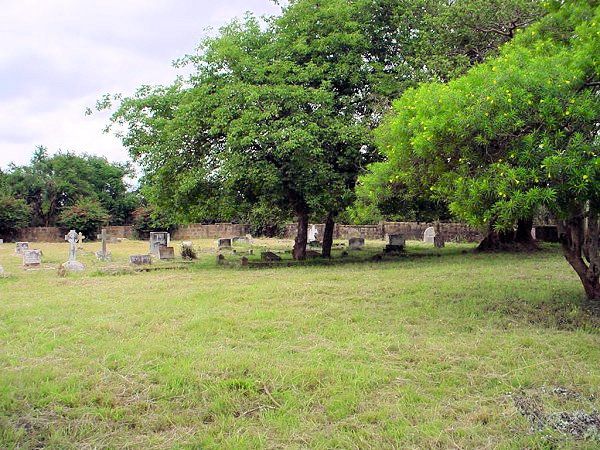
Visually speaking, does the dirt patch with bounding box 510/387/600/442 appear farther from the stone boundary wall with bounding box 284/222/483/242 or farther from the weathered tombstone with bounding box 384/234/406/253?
the stone boundary wall with bounding box 284/222/483/242

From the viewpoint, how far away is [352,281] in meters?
11.3

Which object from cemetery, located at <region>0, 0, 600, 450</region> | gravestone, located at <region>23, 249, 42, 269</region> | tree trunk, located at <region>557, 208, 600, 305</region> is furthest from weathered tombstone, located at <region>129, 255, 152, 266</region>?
tree trunk, located at <region>557, 208, 600, 305</region>

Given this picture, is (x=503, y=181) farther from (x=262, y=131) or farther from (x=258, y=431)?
(x=262, y=131)

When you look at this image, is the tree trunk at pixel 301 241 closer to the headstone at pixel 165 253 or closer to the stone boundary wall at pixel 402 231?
the headstone at pixel 165 253

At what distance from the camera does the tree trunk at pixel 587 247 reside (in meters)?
7.73

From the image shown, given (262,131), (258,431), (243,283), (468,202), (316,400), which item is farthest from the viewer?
(262,131)

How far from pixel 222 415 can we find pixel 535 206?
4193 mm

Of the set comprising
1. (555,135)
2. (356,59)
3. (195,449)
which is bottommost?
(195,449)

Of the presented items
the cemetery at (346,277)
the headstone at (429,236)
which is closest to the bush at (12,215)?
the cemetery at (346,277)

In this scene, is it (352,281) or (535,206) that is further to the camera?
(352,281)

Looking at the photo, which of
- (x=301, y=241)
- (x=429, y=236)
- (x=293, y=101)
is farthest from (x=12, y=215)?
(x=293, y=101)

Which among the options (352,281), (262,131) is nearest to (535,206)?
(352,281)

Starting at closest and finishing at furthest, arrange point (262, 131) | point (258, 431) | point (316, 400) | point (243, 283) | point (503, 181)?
point (258, 431), point (316, 400), point (503, 181), point (243, 283), point (262, 131)

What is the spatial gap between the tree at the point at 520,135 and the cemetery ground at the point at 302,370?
165 centimetres
